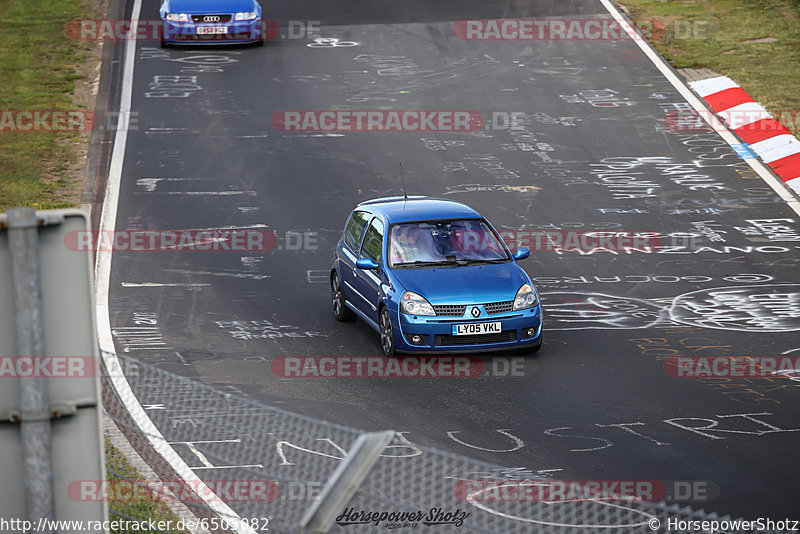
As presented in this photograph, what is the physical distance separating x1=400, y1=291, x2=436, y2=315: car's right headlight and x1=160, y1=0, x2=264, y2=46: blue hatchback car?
1768cm

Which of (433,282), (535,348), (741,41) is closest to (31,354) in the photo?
(433,282)

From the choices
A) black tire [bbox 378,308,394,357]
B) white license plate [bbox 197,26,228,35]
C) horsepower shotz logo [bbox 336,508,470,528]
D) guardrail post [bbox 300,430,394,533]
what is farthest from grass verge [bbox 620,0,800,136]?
guardrail post [bbox 300,430,394,533]

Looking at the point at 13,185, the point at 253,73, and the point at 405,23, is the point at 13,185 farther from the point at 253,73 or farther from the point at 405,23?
the point at 405,23

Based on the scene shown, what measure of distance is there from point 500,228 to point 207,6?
12863 mm

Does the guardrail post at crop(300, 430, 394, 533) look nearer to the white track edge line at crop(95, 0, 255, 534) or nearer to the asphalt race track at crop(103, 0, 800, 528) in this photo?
the white track edge line at crop(95, 0, 255, 534)

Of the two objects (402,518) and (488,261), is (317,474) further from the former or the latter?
(488,261)

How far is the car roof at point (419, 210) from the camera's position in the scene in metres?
14.4

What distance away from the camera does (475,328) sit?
1291cm

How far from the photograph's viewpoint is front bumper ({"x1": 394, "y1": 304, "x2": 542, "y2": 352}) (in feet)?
42.4

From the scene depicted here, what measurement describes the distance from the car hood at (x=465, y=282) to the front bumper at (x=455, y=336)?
208 millimetres

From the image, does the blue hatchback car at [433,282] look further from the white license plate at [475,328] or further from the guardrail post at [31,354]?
the guardrail post at [31,354]

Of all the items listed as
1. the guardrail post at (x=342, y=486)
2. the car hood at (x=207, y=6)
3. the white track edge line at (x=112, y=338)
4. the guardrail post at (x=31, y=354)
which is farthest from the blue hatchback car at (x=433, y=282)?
the car hood at (x=207, y=6)

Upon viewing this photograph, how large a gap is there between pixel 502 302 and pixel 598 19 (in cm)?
2071

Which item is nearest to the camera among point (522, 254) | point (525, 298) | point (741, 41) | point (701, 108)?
point (525, 298)
